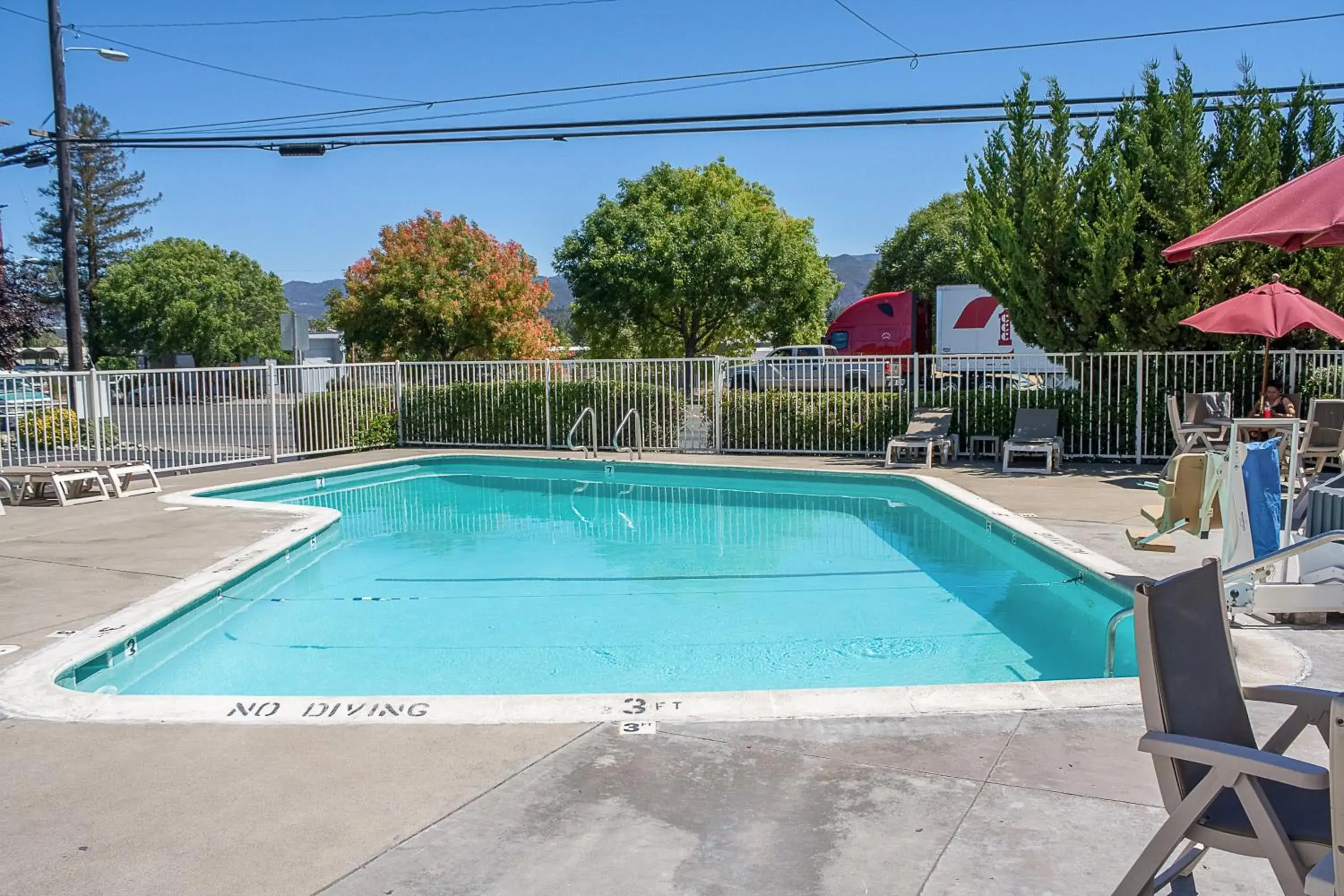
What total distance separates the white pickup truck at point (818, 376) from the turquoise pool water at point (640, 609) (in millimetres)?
3632

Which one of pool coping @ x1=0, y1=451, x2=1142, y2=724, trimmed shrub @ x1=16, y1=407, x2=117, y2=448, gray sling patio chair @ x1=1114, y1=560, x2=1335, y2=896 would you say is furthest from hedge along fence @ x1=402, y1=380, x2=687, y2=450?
gray sling patio chair @ x1=1114, y1=560, x2=1335, y2=896

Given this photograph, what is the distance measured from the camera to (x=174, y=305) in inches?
1980

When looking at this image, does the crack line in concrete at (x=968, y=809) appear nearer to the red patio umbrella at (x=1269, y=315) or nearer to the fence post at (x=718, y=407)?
the red patio umbrella at (x=1269, y=315)

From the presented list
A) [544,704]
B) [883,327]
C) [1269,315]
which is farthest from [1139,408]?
[883,327]

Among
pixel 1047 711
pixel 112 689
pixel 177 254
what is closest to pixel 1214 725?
pixel 1047 711

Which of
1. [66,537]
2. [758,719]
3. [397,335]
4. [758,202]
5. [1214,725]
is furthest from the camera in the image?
[758,202]

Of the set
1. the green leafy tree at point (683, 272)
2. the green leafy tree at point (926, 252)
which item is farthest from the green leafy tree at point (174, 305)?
the green leafy tree at point (926, 252)

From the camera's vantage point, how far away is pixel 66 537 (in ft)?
32.4

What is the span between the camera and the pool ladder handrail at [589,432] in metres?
16.9

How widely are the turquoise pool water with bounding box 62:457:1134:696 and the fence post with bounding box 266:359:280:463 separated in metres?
4.65

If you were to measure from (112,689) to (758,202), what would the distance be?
3336 cm

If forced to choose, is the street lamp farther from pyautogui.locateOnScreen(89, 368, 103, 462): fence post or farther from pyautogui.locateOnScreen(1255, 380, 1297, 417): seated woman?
pyautogui.locateOnScreen(1255, 380, 1297, 417): seated woman

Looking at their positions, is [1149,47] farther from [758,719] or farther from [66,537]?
[66,537]

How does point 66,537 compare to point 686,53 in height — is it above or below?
below
